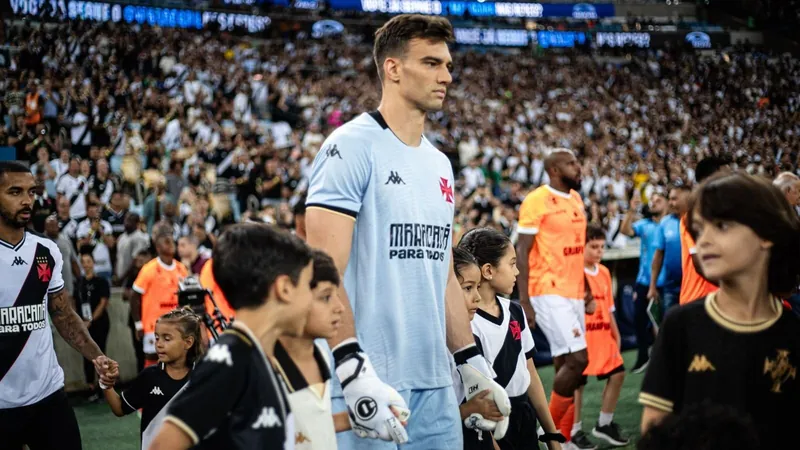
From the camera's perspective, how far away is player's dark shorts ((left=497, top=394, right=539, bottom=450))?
4785 millimetres

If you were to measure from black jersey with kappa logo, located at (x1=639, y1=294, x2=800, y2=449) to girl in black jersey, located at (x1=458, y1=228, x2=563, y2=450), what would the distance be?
7.02 feet

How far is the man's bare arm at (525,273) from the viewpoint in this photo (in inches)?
283

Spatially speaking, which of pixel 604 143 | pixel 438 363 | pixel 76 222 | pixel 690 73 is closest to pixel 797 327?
pixel 438 363

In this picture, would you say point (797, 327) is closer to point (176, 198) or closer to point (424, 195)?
point (424, 195)

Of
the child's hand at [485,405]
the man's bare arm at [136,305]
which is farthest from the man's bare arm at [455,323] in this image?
the man's bare arm at [136,305]

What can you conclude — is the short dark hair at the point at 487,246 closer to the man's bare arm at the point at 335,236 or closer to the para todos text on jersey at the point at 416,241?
the para todos text on jersey at the point at 416,241

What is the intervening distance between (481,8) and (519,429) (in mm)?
42038

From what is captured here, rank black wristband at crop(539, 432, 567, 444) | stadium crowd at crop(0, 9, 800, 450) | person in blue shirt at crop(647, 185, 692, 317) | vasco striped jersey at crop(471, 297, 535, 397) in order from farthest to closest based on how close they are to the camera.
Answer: stadium crowd at crop(0, 9, 800, 450) < person in blue shirt at crop(647, 185, 692, 317) < vasco striped jersey at crop(471, 297, 535, 397) < black wristband at crop(539, 432, 567, 444)

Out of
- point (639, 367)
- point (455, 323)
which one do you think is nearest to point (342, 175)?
point (455, 323)

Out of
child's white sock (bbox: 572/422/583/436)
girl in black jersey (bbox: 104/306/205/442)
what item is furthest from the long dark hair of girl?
child's white sock (bbox: 572/422/583/436)

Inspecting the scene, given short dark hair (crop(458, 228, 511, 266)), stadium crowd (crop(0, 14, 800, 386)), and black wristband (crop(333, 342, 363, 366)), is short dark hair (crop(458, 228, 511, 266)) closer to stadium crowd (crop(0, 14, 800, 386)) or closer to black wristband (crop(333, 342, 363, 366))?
black wristband (crop(333, 342, 363, 366))

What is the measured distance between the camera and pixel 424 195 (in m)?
3.59

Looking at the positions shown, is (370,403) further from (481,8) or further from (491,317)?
(481,8)

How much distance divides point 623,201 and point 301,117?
9.20 meters
